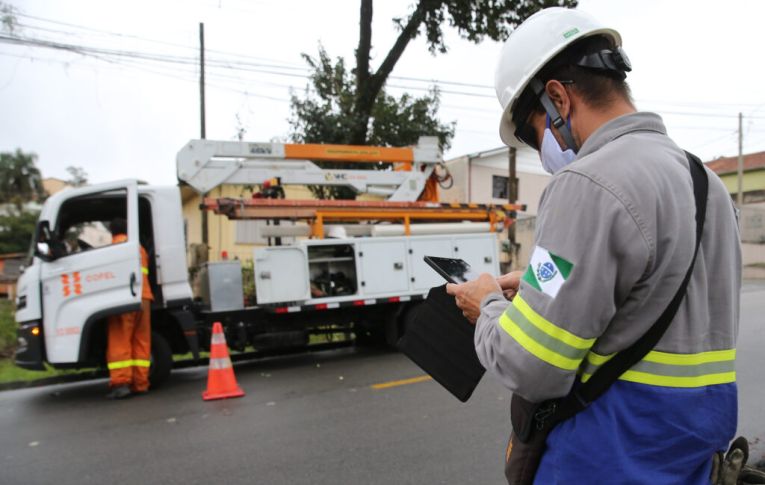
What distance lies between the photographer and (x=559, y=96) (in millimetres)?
1359

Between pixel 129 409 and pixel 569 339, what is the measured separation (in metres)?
5.64

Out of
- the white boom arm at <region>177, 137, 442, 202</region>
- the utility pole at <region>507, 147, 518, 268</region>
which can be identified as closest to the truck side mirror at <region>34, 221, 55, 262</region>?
the white boom arm at <region>177, 137, 442, 202</region>

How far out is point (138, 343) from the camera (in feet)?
20.9

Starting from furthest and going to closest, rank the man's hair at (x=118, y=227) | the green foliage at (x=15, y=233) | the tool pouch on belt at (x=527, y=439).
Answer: the green foliage at (x=15, y=233) → the man's hair at (x=118, y=227) → the tool pouch on belt at (x=527, y=439)

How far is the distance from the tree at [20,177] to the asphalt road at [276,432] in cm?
4476

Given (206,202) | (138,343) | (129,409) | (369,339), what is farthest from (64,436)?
(369,339)

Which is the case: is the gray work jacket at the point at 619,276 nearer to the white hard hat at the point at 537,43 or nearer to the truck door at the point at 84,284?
the white hard hat at the point at 537,43

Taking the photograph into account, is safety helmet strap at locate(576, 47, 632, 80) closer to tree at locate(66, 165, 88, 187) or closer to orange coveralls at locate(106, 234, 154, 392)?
orange coveralls at locate(106, 234, 154, 392)

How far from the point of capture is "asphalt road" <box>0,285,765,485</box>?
3824 mm

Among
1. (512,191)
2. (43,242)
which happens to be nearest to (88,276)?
(43,242)

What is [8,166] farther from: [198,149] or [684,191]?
[684,191]

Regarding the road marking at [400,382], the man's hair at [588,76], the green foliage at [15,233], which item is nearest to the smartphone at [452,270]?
the man's hair at [588,76]

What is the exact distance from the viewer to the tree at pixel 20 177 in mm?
43953

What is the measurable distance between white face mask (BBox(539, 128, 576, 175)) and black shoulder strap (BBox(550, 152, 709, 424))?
312mm
